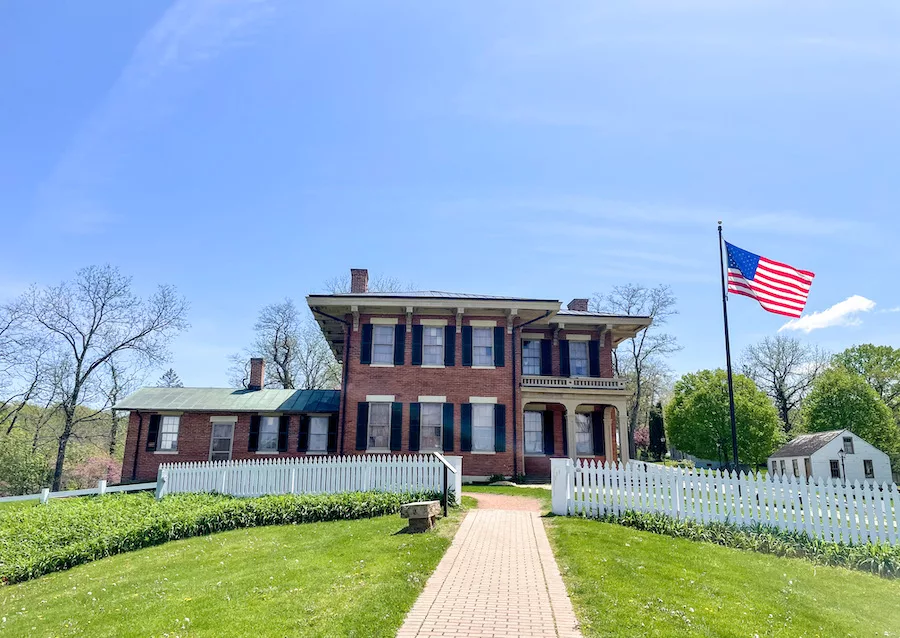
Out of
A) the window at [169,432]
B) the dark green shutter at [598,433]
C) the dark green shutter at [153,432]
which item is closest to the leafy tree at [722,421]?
the dark green shutter at [598,433]

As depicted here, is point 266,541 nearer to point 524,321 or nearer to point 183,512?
point 183,512

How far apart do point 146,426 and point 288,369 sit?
72.2 feet

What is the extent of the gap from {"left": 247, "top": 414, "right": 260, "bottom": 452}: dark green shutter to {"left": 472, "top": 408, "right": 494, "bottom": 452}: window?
363 inches

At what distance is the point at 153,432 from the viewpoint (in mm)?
22594

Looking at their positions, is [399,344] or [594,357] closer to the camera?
[399,344]

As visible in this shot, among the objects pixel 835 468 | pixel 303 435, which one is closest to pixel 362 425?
pixel 303 435

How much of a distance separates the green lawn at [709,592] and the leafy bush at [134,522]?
17.5 feet

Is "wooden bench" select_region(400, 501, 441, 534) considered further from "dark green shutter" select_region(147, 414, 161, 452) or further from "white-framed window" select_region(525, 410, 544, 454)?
"dark green shutter" select_region(147, 414, 161, 452)

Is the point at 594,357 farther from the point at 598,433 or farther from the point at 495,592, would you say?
the point at 495,592

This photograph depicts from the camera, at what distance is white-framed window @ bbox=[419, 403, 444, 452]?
21250 mm

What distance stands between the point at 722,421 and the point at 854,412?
10.3m

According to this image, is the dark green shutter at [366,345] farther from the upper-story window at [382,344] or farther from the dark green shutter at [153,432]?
the dark green shutter at [153,432]

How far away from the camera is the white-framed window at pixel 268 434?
899 inches

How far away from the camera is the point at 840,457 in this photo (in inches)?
1410
